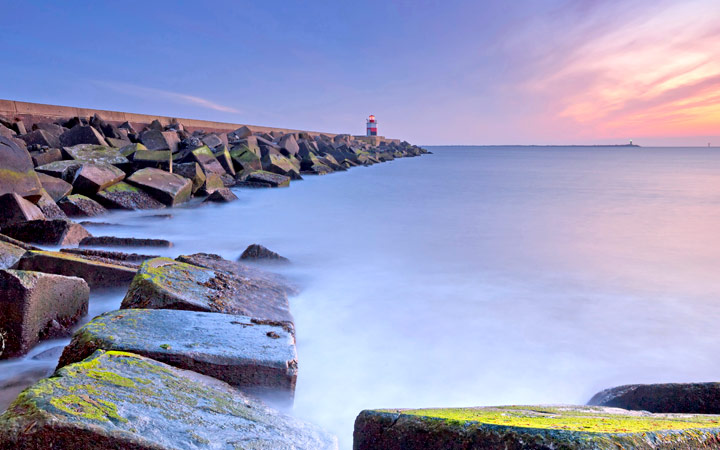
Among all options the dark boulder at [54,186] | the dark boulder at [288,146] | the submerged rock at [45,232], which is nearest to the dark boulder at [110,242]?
the submerged rock at [45,232]

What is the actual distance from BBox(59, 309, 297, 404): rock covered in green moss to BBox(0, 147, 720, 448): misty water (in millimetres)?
337

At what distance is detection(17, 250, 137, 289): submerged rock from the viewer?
2.39 m

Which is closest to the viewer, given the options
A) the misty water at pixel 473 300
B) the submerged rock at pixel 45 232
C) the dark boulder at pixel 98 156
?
the misty water at pixel 473 300

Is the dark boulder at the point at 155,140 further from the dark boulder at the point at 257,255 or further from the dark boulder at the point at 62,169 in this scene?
the dark boulder at the point at 257,255

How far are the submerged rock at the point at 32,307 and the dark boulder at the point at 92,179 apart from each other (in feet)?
14.0

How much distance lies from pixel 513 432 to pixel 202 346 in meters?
1.08

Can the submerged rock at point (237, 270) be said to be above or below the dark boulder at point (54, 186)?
below

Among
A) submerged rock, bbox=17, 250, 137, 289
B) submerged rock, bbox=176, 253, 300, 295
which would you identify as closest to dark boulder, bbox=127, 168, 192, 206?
submerged rock, bbox=176, 253, 300, 295

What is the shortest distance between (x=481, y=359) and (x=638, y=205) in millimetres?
8467

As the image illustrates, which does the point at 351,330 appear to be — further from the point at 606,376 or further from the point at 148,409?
the point at 148,409

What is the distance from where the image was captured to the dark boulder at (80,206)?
5.44 m

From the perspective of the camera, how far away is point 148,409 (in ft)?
3.56

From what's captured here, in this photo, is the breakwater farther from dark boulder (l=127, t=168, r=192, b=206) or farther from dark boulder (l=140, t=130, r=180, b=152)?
dark boulder (l=140, t=130, r=180, b=152)

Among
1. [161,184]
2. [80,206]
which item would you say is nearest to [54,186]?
[80,206]
